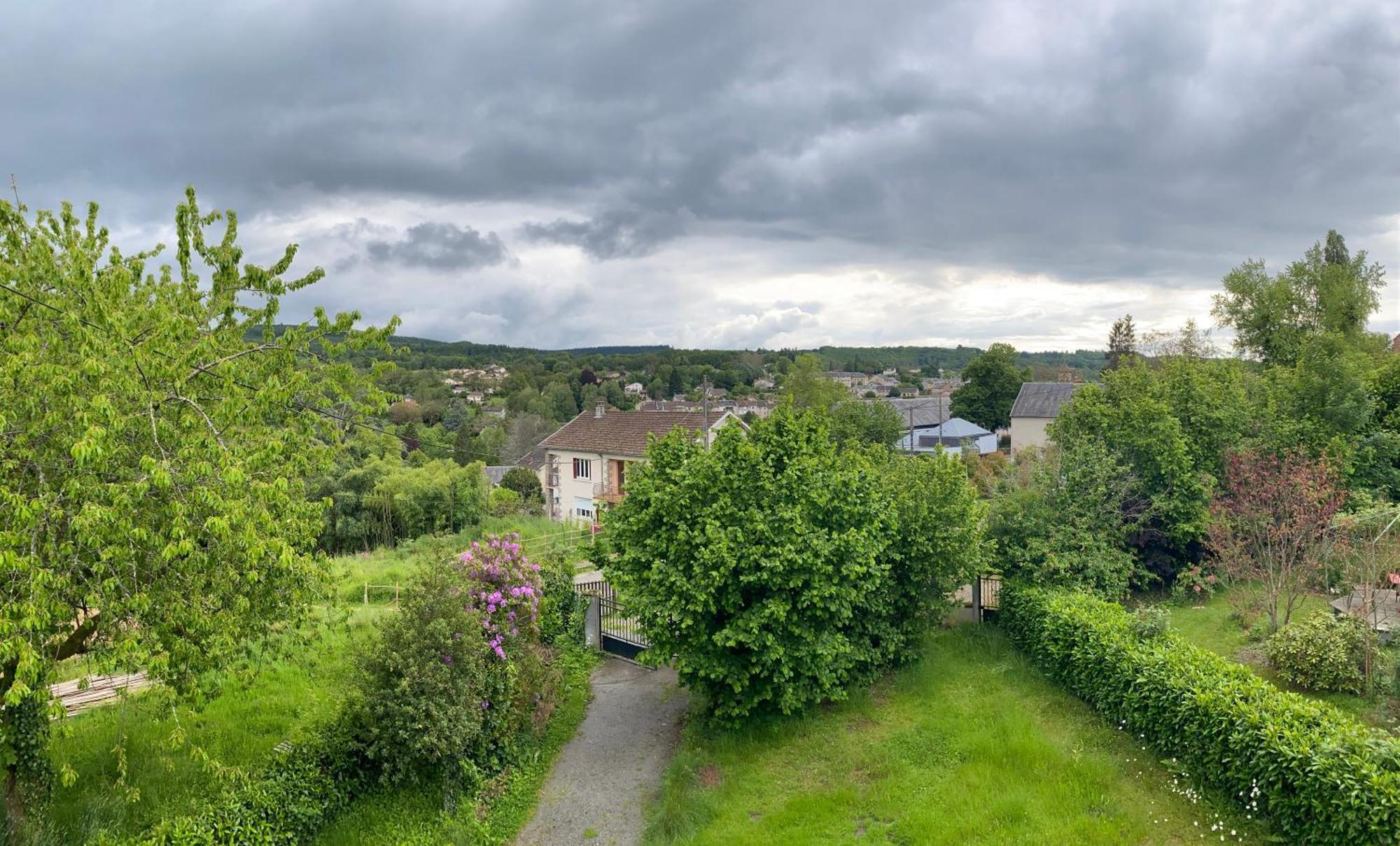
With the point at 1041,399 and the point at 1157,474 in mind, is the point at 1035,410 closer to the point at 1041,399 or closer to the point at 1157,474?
the point at 1041,399

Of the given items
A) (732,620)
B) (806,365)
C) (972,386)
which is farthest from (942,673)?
(972,386)

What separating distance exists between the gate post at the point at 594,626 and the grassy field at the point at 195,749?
2484 millimetres

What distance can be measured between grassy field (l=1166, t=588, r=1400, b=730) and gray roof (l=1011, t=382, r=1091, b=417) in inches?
1224

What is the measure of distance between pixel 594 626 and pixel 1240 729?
12394mm

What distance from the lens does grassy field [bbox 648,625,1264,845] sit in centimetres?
948

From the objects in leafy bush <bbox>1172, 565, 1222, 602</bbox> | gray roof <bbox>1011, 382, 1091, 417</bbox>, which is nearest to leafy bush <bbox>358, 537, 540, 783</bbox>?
leafy bush <bbox>1172, 565, 1222, 602</bbox>

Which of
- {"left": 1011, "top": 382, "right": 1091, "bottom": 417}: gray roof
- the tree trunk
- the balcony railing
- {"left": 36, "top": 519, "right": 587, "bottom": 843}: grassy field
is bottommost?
the balcony railing

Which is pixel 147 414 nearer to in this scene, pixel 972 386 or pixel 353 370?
pixel 353 370

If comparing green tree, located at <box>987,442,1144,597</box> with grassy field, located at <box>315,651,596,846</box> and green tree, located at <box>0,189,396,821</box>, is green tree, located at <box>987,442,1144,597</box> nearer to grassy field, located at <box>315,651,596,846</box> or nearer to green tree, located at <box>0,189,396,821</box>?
grassy field, located at <box>315,651,596,846</box>

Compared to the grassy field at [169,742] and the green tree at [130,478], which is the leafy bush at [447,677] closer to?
the grassy field at [169,742]

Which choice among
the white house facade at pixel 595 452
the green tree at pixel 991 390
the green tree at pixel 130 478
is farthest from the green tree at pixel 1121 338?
the green tree at pixel 130 478

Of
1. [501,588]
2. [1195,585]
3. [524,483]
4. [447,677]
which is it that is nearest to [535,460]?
[524,483]

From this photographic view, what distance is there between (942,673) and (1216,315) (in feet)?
111

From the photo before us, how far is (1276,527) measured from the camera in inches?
615
